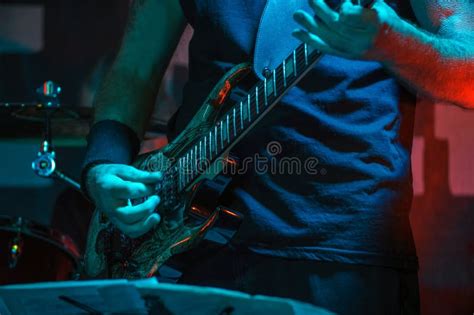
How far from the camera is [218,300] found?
0.93 meters

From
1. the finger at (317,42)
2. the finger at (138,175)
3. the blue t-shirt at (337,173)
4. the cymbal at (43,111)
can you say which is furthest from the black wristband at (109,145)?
the finger at (317,42)

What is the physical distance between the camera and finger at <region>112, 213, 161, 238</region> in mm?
1500

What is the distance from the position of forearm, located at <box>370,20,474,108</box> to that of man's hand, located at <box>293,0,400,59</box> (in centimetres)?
2

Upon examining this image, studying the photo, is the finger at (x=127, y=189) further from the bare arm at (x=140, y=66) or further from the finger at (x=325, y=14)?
the finger at (x=325, y=14)

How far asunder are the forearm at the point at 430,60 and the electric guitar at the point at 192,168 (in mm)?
266

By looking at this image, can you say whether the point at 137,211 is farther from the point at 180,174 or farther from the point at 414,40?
the point at 414,40

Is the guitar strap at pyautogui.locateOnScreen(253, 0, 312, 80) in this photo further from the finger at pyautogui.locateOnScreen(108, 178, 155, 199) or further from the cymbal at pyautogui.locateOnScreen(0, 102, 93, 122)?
the cymbal at pyautogui.locateOnScreen(0, 102, 93, 122)

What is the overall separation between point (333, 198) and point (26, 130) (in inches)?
67.4

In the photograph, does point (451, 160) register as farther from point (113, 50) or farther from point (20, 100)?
point (20, 100)

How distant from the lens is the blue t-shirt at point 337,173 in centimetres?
131

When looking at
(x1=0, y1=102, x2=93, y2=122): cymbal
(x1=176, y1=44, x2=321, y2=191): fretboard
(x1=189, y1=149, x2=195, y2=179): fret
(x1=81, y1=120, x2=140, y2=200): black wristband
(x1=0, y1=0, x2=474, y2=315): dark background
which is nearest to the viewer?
(x1=176, y1=44, x2=321, y2=191): fretboard

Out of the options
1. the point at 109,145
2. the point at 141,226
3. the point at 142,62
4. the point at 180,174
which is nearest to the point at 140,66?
the point at 142,62

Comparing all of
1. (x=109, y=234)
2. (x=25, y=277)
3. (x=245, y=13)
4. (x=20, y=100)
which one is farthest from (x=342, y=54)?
(x=20, y=100)

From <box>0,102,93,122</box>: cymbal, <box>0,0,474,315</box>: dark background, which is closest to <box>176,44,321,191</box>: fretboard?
<box>0,102,93,122</box>: cymbal
